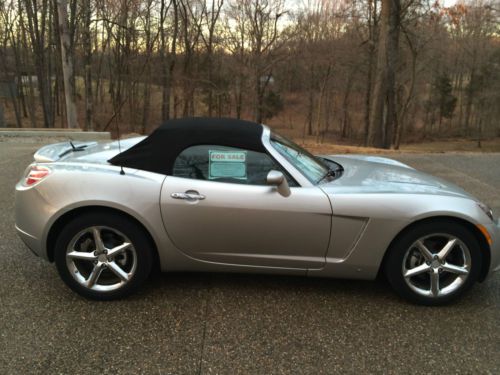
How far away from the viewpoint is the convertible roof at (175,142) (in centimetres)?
312

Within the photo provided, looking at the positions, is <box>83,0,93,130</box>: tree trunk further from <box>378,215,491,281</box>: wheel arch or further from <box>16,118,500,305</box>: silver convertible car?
<box>378,215,491,281</box>: wheel arch

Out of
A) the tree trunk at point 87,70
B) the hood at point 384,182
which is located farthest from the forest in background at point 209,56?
the hood at point 384,182

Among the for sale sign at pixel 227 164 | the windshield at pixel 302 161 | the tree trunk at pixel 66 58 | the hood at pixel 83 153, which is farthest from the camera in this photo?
the tree trunk at pixel 66 58

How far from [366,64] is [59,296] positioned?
33.7 meters

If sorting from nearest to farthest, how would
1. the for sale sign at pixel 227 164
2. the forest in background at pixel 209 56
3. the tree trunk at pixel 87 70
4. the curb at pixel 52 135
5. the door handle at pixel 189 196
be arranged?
the door handle at pixel 189 196
the for sale sign at pixel 227 164
the curb at pixel 52 135
the tree trunk at pixel 87 70
the forest in background at pixel 209 56

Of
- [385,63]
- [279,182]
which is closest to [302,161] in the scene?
[279,182]

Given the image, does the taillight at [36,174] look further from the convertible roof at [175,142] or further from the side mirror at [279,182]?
the side mirror at [279,182]

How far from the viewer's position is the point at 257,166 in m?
3.12

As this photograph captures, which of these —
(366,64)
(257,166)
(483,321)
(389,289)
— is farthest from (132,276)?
(366,64)

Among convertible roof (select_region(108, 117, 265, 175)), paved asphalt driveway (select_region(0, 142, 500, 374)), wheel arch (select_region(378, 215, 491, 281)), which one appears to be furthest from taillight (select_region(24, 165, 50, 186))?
wheel arch (select_region(378, 215, 491, 281))

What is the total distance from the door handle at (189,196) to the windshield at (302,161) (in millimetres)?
726

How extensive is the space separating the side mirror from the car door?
4 centimetres

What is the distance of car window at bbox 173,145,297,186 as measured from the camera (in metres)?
3.07

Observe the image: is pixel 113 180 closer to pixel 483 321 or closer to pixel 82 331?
pixel 82 331
